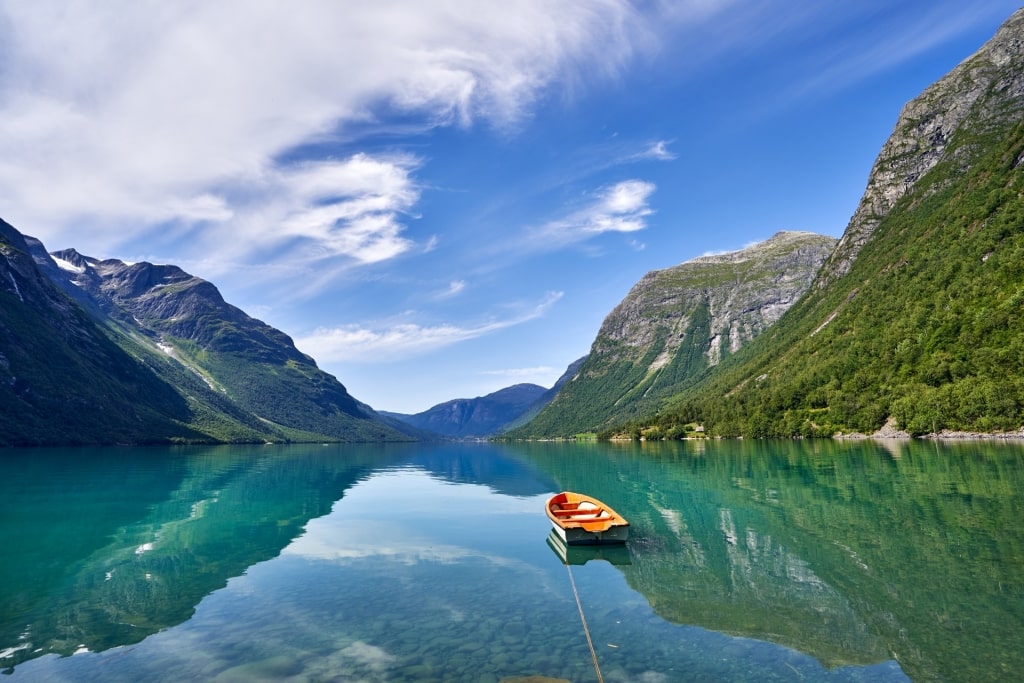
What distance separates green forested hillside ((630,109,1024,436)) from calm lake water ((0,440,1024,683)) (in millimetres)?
72898

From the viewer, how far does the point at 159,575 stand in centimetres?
2669

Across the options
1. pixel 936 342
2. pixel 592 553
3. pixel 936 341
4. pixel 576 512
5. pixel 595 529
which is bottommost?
pixel 592 553

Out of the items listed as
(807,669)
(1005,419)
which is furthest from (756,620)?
(1005,419)

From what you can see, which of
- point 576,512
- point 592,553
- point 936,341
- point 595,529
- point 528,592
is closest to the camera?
point 528,592

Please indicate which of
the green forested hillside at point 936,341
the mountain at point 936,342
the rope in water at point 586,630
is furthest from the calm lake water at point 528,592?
the mountain at point 936,342

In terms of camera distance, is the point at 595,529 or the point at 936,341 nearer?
the point at 595,529

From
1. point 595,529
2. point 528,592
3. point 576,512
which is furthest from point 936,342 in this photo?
point 528,592

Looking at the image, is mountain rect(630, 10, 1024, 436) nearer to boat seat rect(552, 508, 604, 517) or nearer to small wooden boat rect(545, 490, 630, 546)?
boat seat rect(552, 508, 604, 517)

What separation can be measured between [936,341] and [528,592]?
508ft

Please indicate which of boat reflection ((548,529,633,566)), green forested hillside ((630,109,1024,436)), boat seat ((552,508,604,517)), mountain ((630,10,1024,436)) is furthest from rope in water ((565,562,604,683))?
green forested hillside ((630,109,1024,436))

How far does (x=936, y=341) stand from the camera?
13225 cm

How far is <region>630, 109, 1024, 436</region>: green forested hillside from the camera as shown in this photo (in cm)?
→ 10500

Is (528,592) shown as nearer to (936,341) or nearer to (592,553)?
(592,553)

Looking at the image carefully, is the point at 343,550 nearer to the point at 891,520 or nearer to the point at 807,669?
the point at 807,669
